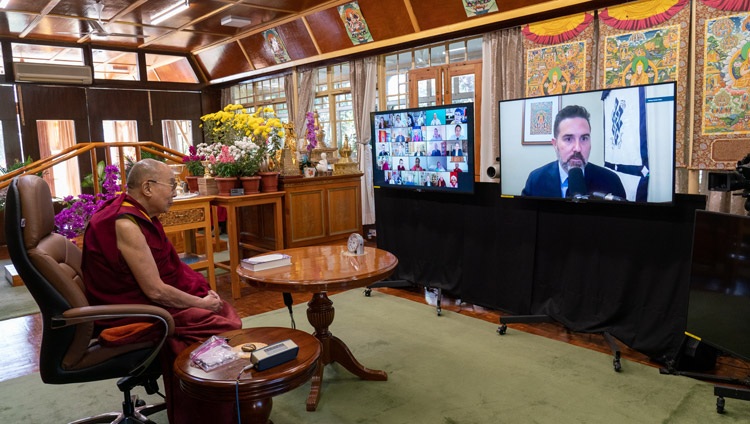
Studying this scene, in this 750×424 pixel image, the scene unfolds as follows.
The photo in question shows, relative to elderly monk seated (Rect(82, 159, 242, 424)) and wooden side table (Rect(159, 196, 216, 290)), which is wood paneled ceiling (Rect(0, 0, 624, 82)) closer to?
wooden side table (Rect(159, 196, 216, 290))

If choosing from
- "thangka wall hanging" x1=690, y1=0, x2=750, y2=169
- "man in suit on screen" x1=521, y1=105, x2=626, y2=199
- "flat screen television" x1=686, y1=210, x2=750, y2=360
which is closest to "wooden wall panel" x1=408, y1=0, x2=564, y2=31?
"thangka wall hanging" x1=690, y1=0, x2=750, y2=169

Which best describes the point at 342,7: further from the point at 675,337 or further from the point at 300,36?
the point at 675,337

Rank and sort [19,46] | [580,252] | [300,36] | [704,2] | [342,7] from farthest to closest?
[19,46] → [300,36] → [342,7] → [704,2] → [580,252]

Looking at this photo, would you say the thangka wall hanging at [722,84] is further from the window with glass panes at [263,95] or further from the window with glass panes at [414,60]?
the window with glass panes at [263,95]

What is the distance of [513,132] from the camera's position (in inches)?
142

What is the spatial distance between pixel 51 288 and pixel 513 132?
112 inches

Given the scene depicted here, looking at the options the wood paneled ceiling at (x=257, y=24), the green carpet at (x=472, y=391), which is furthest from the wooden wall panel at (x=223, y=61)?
the green carpet at (x=472, y=391)

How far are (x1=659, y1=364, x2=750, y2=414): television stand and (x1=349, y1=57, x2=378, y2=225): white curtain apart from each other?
15.0 ft

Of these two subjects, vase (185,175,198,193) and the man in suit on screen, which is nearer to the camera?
the man in suit on screen

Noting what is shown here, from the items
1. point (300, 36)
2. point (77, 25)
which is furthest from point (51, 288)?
point (77, 25)

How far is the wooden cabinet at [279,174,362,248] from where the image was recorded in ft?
16.5

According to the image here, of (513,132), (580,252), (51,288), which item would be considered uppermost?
(513,132)

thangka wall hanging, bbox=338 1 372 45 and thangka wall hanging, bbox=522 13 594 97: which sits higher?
thangka wall hanging, bbox=338 1 372 45

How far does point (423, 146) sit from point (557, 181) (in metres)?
1.23
